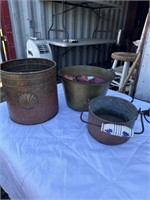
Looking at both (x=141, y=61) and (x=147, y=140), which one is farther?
(x=141, y=61)

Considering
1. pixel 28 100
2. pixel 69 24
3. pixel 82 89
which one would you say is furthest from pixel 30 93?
pixel 69 24

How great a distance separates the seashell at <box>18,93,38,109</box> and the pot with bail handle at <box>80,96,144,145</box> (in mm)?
213

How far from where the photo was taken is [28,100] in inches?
25.5

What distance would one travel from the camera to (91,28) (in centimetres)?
311

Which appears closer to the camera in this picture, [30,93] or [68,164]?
[68,164]

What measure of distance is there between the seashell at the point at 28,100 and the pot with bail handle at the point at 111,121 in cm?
21

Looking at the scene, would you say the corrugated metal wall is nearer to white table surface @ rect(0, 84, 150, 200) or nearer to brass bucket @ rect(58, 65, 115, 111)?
brass bucket @ rect(58, 65, 115, 111)

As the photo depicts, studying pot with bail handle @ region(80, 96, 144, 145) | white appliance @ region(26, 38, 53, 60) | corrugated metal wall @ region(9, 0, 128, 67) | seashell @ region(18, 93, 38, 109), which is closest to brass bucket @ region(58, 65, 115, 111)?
pot with bail handle @ region(80, 96, 144, 145)

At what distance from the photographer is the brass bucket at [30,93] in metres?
0.61

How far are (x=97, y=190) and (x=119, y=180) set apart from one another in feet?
0.27

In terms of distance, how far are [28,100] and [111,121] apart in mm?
353

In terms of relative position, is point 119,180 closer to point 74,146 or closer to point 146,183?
point 146,183

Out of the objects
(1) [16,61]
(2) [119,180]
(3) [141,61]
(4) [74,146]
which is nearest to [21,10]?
(1) [16,61]

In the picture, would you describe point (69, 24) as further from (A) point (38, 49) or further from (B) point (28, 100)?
(B) point (28, 100)
